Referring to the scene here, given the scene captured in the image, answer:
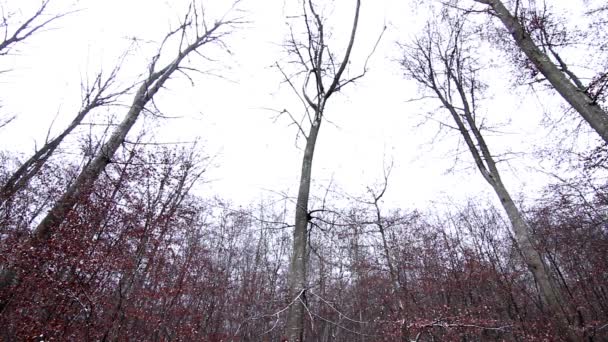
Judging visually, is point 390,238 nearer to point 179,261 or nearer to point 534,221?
point 534,221

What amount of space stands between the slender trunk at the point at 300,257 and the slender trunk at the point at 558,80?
13.3 ft

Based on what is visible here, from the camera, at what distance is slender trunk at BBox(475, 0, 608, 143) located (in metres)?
4.41

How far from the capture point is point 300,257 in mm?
3305

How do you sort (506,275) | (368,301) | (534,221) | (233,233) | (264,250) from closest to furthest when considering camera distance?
(506,275) < (534,221) < (368,301) < (233,233) < (264,250)

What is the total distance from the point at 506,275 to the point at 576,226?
303 cm

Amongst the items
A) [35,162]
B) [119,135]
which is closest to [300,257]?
[119,135]

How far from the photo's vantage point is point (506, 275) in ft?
39.8

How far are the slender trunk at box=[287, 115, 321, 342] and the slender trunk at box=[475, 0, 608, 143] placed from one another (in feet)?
13.3

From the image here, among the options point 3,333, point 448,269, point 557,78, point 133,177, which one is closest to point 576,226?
point 448,269

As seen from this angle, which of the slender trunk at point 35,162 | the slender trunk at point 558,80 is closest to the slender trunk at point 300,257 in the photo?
the slender trunk at point 558,80

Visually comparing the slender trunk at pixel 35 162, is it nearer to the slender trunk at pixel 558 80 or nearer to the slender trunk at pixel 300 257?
the slender trunk at pixel 300 257

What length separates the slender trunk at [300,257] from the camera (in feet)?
9.57

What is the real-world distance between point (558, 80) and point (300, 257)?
5.17 m

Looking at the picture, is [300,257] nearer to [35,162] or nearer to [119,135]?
[119,135]
